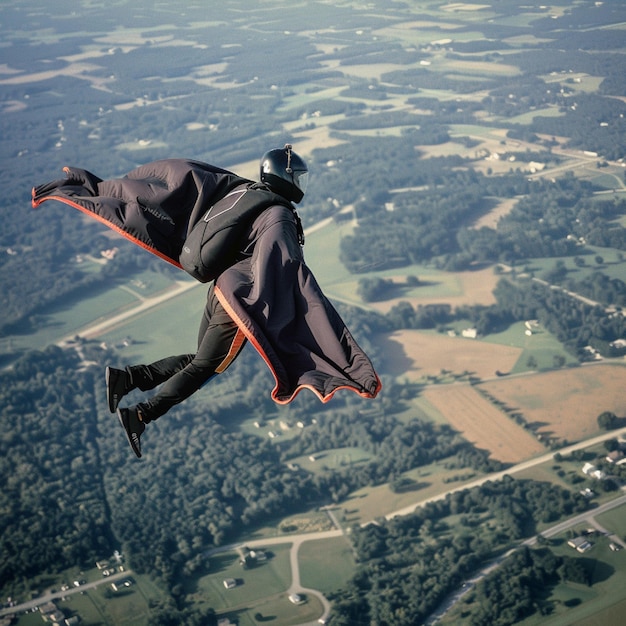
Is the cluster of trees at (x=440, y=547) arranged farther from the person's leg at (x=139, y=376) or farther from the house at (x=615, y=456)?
the person's leg at (x=139, y=376)

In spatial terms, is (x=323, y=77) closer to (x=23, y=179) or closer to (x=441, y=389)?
(x=23, y=179)

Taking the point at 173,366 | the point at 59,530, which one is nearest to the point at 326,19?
the point at 59,530

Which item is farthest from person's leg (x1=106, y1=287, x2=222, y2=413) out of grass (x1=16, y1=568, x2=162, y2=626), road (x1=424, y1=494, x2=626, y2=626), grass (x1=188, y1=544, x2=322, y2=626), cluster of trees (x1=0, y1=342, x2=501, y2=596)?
cluster of trees (x1=0, y1=342, x2=501, y2=596)

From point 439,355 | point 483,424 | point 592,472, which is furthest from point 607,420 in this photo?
point 439,355

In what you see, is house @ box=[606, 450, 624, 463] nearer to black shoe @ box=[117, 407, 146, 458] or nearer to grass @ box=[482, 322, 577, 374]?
grass @ box=[482, 322, 577, 374]

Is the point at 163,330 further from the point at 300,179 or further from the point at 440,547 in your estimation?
the point at 300,179
